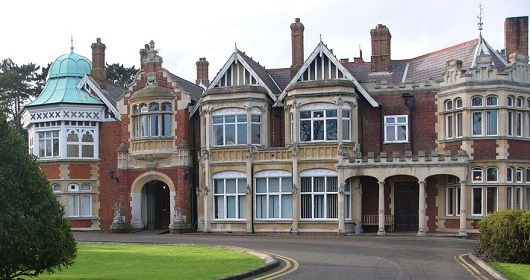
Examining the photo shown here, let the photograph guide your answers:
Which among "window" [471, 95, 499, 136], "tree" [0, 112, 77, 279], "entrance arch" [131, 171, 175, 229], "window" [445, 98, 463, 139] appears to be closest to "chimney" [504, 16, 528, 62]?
"window" [471, 95, 499, 136]

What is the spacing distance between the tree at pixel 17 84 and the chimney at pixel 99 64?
81.9 feet

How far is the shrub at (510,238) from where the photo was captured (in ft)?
75.0

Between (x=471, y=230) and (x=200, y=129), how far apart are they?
15.7m

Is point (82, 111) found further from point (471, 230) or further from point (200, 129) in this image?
point (471, 230)

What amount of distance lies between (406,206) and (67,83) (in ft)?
70.8

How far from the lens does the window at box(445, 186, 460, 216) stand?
37719 millimetres

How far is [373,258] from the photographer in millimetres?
24078

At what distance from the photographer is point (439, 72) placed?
133 ft

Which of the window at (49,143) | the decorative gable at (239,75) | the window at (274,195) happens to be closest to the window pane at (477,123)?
the window at (274,195)

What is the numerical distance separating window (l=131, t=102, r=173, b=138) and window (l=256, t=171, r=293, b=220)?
6.45m

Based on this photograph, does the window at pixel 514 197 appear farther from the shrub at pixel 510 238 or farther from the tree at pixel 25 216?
the tree at pixel 25 216

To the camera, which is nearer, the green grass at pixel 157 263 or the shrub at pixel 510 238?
the green grass at pixel 157 263

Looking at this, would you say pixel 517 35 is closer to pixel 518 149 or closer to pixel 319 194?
pixel 518 149

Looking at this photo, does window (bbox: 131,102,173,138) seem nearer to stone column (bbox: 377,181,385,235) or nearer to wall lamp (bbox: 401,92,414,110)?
stone column (bbox: 377,181,385,235)
